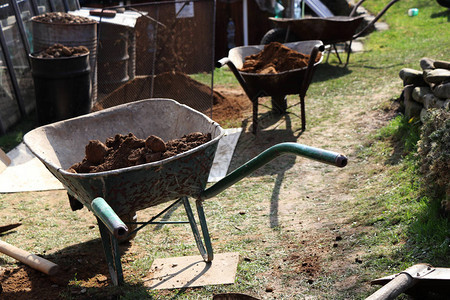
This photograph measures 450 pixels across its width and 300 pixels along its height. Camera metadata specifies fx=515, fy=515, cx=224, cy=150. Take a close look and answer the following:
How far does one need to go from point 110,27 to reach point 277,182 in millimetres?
4119

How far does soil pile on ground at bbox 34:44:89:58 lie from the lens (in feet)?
22.0

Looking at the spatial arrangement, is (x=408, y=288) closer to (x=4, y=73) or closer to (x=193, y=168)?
(x=193, y=168)

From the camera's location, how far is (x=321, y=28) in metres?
8.37

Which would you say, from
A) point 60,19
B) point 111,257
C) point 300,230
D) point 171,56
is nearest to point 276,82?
point 171,56

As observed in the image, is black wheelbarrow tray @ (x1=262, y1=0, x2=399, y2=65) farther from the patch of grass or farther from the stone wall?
the patch of grass

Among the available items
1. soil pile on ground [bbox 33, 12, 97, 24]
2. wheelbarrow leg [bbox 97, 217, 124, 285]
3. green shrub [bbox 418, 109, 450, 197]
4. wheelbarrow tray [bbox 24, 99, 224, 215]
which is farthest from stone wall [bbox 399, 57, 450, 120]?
soil pile on ground [bbox 33, 12, 97, 24]

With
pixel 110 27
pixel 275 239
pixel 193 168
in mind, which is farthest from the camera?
pixel 110 27

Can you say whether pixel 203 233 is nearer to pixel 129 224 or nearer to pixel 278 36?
pixel 129 224

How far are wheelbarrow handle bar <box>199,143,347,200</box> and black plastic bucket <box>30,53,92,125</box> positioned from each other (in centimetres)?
400

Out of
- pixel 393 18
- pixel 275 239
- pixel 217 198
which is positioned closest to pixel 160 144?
pixel 275 239

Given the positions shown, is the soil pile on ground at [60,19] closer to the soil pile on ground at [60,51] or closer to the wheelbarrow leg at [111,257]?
the soil pile on ground at [60,51]

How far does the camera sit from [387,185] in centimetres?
415

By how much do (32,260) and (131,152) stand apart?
38.9 inches

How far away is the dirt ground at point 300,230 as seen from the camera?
3.28 meters
